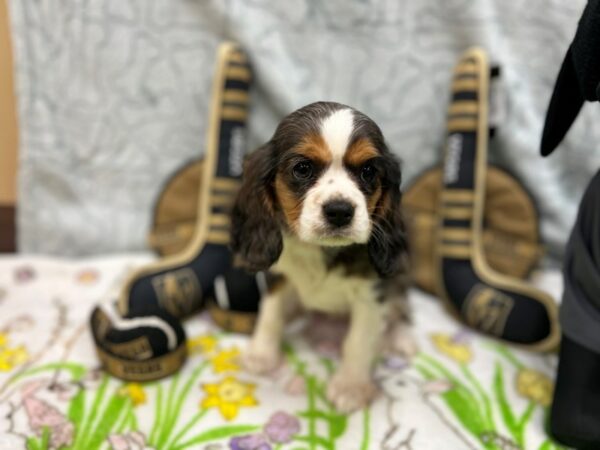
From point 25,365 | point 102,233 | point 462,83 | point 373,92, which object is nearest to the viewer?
point 25,365

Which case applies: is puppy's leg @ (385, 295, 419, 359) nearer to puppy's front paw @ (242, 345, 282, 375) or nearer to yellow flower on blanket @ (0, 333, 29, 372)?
puppy's front paw @ (242, 345, 282, 375)

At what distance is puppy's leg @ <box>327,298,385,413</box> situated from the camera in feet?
5.92

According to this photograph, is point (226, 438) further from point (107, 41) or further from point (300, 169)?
point (107, 41)

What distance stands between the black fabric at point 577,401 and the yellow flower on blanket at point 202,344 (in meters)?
1.17

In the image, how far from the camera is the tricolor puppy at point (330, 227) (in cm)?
130

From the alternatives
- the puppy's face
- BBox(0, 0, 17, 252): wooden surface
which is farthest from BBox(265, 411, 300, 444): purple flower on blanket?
BBox(0, 0, 17, 252): wooden surface

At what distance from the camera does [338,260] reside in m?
1.67

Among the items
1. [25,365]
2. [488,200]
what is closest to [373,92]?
[488,200]

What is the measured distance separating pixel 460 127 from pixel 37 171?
72.7 inches

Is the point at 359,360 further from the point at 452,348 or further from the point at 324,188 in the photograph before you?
the point at 324,188

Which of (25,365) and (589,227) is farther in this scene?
(25,365)

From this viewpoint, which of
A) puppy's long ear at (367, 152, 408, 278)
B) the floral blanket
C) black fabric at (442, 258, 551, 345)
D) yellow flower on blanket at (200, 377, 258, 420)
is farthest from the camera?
black fabric at (442, 258, 551, 345)

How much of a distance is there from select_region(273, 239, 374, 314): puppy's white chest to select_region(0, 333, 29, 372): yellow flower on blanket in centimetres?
97

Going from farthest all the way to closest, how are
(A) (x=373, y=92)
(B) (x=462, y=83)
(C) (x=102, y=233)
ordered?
1. (C) (x=102, y=233)
2. (A) (x=373, y=92)
3. (B) (x=462, y=83)
